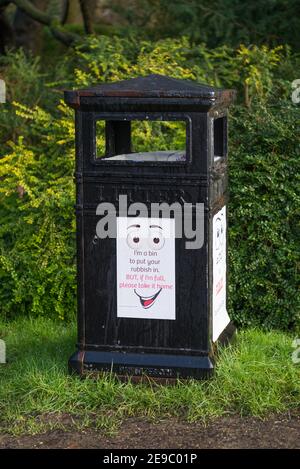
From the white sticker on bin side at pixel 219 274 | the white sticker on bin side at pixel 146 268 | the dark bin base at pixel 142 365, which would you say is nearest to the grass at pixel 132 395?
the dark bin base at pixel 142 365

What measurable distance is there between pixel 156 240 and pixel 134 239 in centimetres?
12

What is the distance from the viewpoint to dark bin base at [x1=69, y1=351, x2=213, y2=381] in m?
4.66

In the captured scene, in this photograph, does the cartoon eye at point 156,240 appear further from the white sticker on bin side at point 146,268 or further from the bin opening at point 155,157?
the bin opening at point 155,157

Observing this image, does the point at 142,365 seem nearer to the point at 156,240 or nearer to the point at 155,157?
the point at 156,240

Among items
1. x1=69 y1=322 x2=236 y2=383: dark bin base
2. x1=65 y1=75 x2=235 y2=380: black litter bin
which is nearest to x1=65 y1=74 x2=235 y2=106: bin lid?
x1=65 y1=75 x2=235 y2=380: black litter bin

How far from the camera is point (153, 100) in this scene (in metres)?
4.48

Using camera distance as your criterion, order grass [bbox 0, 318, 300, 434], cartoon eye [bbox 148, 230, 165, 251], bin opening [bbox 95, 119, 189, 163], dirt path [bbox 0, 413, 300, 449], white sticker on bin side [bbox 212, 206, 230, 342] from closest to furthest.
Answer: dirt path [bbox 0, 413, 300, 449] < grass [bbox 0, 318, 300, 434] < cartoon eye [bbox 148, 230, 165, 251] < white sticker on bin side [bbox 212, 206, 230, 342] < bin opening [bbox 95, 119, 189, 163]

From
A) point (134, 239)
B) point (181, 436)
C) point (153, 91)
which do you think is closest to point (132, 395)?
point (181, 436)

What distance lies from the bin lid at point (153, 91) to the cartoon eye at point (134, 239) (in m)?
0.72

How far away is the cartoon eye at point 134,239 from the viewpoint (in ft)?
15.3

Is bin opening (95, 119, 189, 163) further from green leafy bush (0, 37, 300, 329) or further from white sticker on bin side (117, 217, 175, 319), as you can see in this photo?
white sticker on bin side (117, 217, 175, 319)
